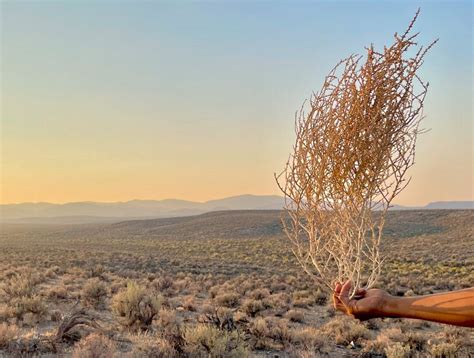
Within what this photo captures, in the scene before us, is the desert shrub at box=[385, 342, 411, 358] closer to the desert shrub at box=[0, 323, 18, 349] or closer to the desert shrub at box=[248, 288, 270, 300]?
the desert shrub at box=[0, 323, 18, 349]

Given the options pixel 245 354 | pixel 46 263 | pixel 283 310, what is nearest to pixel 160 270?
pixel 46 263

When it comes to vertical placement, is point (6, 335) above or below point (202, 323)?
above

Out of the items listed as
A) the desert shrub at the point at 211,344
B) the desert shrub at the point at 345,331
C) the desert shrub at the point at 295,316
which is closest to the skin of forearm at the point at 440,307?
the desert shrub at the point at 211,344

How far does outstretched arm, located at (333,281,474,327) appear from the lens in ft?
8.20

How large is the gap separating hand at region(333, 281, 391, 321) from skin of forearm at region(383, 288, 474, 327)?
0.04m

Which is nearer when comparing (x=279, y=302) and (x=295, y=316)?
(x=295, y=316)

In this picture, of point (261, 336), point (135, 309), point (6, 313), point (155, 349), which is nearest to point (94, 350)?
point (155, 349)

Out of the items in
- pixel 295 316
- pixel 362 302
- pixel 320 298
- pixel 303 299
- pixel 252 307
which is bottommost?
pixel 320 298

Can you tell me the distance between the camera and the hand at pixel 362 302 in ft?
9.34

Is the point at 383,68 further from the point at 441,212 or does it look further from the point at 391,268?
the point at 441,212

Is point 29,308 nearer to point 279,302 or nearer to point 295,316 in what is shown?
point 295,316

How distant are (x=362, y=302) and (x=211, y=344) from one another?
402cm

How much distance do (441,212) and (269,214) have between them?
29.8 m

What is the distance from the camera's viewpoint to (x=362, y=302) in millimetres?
2934
